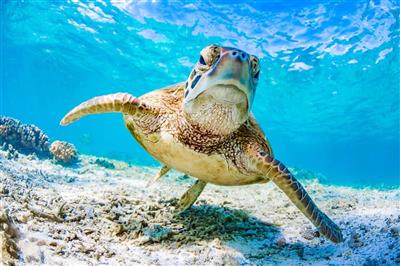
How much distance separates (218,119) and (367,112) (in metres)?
35.3

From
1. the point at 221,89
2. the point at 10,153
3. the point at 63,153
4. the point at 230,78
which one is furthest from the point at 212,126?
the point at 63,153

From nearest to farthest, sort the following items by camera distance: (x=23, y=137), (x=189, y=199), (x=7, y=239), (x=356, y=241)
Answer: (x=7, y=239) → (x=356, y=241) → (x=189, y=199) → (x=23, y=137)

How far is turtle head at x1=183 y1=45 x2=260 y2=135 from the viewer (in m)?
2.58

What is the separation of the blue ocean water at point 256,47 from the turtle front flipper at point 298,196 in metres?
15.0

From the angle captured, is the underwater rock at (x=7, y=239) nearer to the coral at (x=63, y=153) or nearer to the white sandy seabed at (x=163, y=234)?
the white sandy seabed at (x=163, y=234)

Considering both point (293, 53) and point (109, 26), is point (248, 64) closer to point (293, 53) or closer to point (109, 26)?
point (293, 53)

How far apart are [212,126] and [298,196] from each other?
114cm

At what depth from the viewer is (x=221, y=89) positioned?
8.85ft

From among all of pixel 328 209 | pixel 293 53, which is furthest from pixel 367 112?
pixel 328 209

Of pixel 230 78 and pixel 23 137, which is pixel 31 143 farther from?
pixel 230 78

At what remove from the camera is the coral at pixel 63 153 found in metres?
8.55

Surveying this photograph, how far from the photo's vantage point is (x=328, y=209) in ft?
15.6

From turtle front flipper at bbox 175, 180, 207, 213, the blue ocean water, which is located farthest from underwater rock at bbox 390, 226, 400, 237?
the blue ocean water

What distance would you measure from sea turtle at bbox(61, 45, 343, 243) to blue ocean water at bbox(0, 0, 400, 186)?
1464 centimetres
